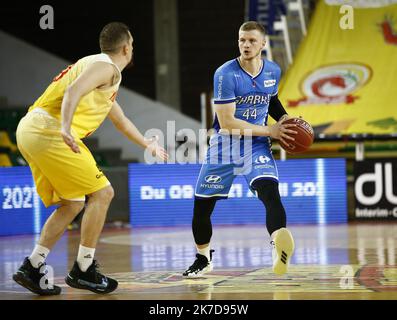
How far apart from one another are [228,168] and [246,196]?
723cm

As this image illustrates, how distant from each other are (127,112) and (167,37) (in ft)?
5.79

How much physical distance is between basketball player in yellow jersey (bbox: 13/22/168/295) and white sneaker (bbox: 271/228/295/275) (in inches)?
50.4

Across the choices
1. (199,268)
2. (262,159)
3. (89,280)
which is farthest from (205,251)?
(89,280)

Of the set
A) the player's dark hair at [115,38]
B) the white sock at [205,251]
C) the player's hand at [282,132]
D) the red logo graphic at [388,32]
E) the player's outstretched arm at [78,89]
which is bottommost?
the white sock at [205,251]

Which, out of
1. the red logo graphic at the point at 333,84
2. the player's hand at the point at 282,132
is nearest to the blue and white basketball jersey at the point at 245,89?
the player's hand at the point at 282,132

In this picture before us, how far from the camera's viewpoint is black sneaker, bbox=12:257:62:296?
722 centimetres

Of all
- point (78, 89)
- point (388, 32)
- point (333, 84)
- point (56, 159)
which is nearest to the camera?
point (78, 89)

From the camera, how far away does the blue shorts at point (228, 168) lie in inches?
315

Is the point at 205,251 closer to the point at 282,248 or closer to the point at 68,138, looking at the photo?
the point at 282,248

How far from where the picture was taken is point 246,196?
15.4 m

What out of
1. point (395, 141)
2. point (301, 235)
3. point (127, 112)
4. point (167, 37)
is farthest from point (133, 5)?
point (301, 235)

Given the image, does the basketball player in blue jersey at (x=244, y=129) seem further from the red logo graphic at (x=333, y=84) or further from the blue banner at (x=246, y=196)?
the red logo graphic at (x=333, y=84)

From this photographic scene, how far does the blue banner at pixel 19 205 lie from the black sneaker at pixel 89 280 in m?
7.44

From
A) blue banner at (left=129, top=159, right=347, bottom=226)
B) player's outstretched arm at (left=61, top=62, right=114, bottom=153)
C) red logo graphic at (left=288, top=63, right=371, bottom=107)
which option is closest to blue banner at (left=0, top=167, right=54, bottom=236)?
blue banner at (left=129, top=159, right=347, bottom=226)
